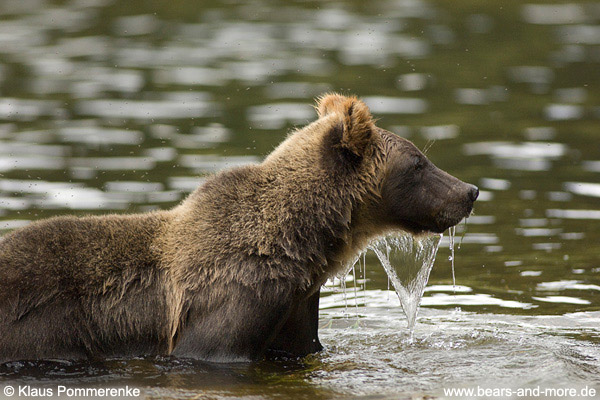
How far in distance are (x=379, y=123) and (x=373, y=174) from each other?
859cm

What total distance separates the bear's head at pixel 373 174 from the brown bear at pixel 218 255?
12mm

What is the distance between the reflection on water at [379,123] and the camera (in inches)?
350

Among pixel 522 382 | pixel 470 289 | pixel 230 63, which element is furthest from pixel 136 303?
pixel 230 63

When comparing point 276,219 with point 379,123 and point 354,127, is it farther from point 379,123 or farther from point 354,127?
point 379,123

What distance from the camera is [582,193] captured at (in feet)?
46.9

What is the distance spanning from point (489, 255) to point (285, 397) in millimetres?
5228

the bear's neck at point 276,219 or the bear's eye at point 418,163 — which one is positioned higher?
the bear's eye at point 418,163

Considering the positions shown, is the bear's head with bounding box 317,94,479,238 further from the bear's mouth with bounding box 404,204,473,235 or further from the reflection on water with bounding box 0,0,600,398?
the reflection on water with bounding box 0,0,600,398

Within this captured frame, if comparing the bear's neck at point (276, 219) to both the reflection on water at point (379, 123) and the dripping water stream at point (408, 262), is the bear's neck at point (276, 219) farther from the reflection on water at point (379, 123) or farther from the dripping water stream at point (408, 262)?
the dripping water stream at point (408, 262)

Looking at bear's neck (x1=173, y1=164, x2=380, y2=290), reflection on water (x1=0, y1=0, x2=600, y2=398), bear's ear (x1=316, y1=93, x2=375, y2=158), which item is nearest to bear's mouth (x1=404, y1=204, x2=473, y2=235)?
bear's neck (x1=173, y1=164, x2=380, y2=290)

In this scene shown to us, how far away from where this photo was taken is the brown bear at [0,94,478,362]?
8070 mm

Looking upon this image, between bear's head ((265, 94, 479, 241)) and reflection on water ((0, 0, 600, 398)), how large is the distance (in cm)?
121

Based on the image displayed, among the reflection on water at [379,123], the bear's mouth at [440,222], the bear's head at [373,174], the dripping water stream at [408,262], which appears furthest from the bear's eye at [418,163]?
the reflection on water at [379,123]

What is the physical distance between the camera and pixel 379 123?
674 inches
